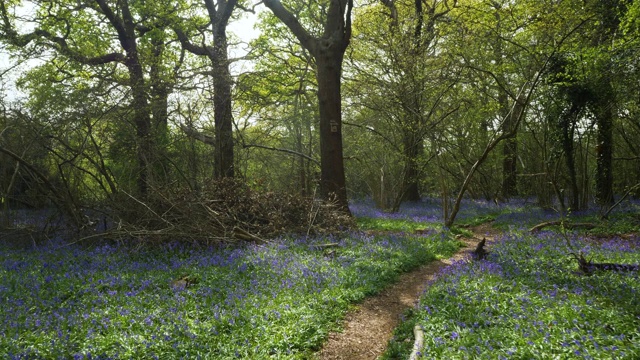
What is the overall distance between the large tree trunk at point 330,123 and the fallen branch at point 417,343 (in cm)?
831

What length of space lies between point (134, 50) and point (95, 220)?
22.1 ft

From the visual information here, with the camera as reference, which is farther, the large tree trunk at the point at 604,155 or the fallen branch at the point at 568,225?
the large tree trunk at the point at 604,155

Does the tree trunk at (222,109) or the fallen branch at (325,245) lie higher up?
the tree trunk at (222,109)

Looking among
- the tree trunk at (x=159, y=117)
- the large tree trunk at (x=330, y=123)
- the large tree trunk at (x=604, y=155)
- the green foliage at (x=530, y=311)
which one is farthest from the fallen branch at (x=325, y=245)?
the large tree trunk at (x=604, y=155)

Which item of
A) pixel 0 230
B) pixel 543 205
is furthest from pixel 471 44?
pixel 0 230

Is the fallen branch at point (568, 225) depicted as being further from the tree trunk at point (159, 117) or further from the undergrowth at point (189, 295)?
the tree trunk at point (159, 117)

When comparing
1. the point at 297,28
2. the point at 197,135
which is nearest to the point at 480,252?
the point at 297,28

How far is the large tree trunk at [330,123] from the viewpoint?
13.7 meters

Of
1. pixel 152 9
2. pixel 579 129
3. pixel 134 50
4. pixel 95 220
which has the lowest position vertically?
pixel 95 220

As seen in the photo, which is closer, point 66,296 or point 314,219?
point 66,296

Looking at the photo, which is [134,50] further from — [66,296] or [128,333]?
[128,333]

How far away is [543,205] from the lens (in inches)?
674

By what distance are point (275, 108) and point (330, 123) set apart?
28.7 feet

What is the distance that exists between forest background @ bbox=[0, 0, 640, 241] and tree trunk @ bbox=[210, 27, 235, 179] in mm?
53
